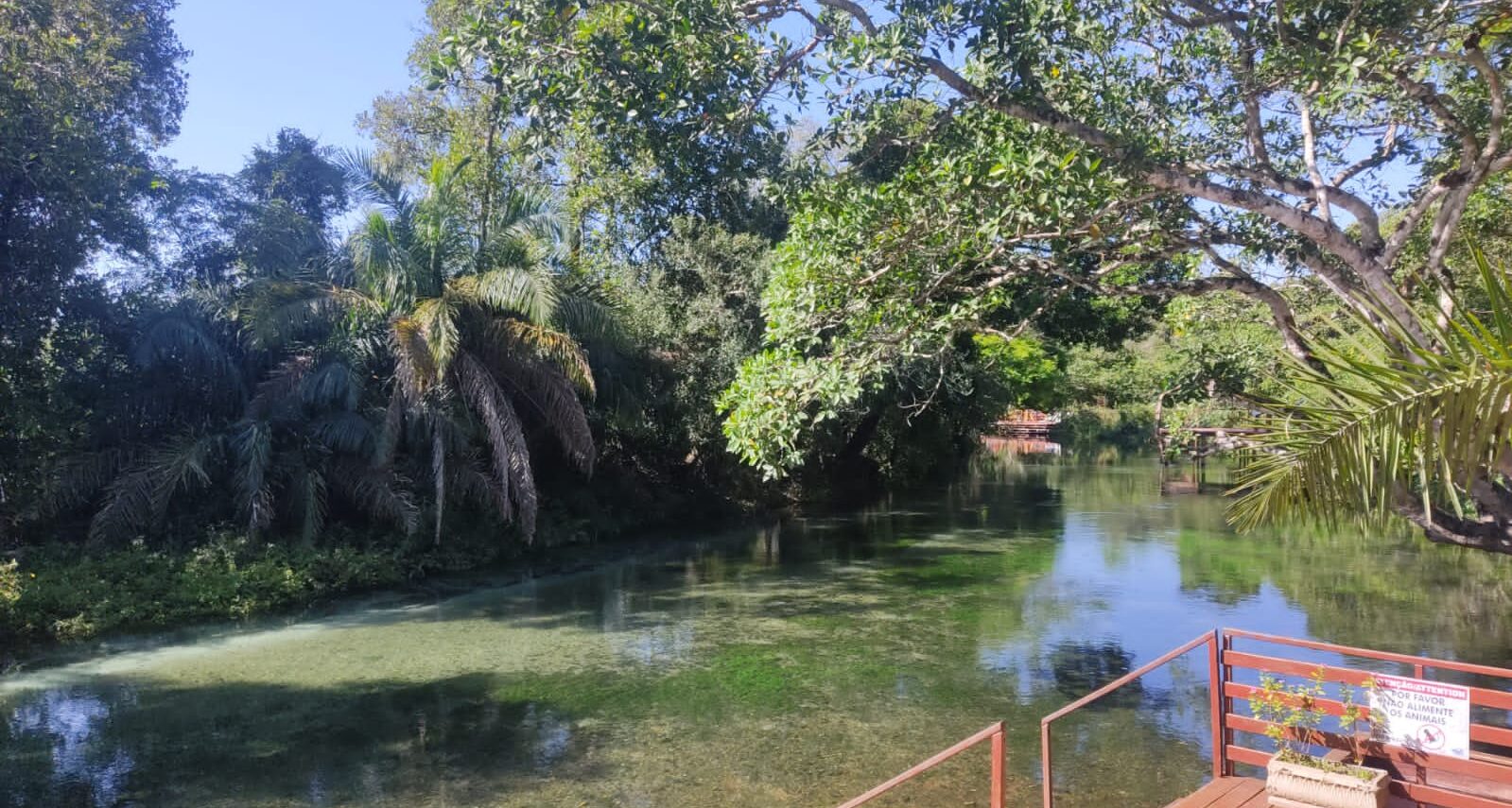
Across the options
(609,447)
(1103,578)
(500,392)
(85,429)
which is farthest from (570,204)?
(1103,578)

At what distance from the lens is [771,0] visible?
758cm

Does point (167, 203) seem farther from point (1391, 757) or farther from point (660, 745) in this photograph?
point (1391, 757)

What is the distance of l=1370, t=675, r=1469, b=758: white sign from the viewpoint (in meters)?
4.74

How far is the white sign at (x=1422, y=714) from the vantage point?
4742 millimetres

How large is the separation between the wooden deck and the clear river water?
963mm

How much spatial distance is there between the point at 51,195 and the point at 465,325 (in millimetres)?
5549

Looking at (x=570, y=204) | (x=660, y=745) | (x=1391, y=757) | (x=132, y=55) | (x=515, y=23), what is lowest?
(x=660, y=745)

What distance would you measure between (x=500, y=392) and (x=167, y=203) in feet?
21.1

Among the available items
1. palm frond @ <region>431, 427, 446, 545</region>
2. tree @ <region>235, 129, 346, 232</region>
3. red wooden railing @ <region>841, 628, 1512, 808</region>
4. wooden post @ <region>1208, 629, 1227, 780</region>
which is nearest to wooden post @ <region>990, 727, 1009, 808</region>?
red wooden railing @ <region>841, 628, 1512, 808</region>

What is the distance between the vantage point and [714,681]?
30.8 ft

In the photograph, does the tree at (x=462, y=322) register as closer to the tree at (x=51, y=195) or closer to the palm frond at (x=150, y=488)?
the palm frond at (x=150, y=488)

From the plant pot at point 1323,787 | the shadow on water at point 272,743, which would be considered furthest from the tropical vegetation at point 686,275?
the shadow on water at point 272,743

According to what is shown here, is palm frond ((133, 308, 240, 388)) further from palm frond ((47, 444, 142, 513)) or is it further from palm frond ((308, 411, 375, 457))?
palm frond ((308, 411, 375, 457))

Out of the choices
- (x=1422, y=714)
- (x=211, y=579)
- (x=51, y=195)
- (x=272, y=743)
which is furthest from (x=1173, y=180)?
(x=51, y=195)
